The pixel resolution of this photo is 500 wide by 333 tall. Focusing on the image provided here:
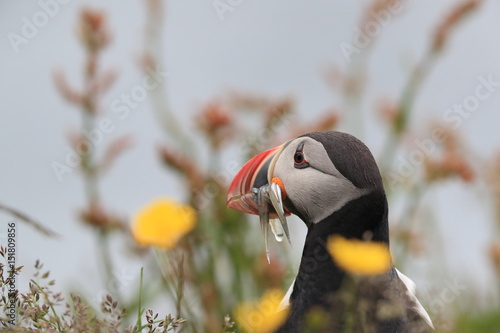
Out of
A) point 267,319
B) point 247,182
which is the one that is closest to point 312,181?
point 247,182

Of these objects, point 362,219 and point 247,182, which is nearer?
point 362,219

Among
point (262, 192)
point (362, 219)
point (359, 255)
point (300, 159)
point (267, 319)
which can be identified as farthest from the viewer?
point (262, 192)

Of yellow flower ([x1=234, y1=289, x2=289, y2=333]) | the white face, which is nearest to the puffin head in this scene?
the white face

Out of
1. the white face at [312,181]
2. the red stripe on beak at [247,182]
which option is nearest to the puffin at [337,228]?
the white face at [312,181]

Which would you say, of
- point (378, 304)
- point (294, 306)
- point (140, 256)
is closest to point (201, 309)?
point (140, 256)

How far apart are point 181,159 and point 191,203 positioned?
9.2 inches

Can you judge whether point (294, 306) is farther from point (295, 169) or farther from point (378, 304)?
point (295, 169)

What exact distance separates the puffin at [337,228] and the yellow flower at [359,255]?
0.02 meters

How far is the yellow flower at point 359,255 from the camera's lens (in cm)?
222

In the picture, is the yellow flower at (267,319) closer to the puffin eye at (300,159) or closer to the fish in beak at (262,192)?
the fish in beak at (262,192)

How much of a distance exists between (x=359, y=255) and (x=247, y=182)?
782mm

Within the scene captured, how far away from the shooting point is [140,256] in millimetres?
3803

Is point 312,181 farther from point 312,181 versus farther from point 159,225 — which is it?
point 159,225

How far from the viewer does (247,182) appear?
→ 117 inches
